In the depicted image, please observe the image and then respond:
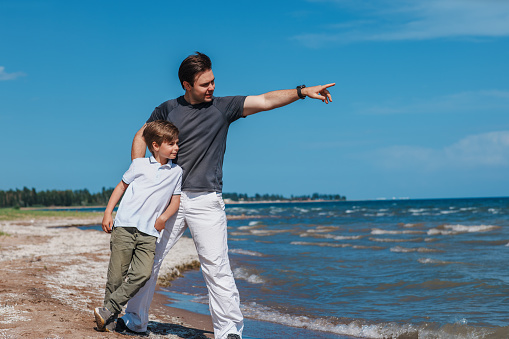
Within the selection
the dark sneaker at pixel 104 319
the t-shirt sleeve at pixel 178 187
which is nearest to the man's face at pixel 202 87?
the t-shirt sleeve at pixel 178 187

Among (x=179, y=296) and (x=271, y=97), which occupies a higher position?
(x=271, y=97)

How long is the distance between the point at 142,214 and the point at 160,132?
27.5 inches

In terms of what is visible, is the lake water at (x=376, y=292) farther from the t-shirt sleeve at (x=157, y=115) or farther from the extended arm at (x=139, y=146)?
the t-shirt sleeve at (x=157, y=115)

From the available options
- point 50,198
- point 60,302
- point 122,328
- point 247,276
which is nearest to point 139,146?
point 122,328

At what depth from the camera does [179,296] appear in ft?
24.8

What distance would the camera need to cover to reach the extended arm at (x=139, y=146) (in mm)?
4102

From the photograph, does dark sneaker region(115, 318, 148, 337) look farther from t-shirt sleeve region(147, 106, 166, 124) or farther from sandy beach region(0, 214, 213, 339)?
t-shirt sleeve region(147, 106, 166, 124)

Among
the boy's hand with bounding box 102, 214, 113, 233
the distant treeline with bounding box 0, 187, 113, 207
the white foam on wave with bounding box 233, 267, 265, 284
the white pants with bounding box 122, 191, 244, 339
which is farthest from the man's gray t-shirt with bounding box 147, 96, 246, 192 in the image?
the distant treeline with bounding box 0, 187, 113, 207

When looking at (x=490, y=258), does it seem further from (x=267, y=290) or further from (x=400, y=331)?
(x=400, y=331)

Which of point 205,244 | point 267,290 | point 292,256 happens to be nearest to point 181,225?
point 205,244

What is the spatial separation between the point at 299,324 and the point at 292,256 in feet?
24.1

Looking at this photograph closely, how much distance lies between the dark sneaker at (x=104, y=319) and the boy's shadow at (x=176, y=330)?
556 mm

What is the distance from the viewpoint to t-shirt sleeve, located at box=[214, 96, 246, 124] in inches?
161

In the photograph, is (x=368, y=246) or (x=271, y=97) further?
(x=368, y=246)
